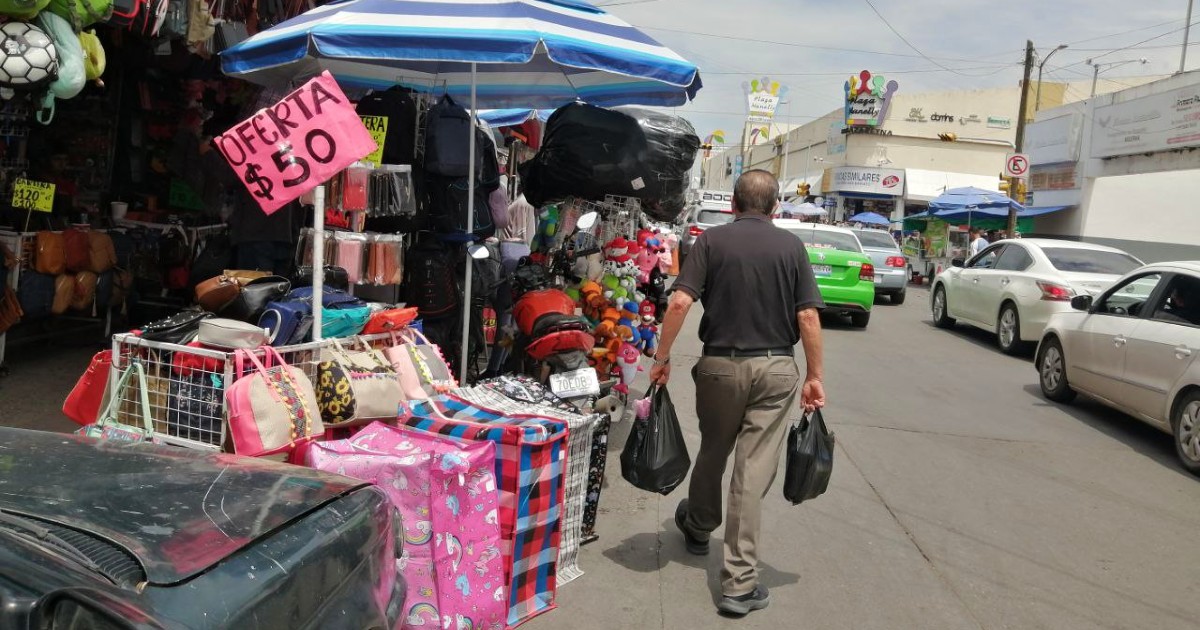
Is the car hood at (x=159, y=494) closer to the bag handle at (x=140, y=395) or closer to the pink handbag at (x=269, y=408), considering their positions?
the pink handbag at (x=269, y=408)

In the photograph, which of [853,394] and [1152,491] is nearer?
[1152,491]

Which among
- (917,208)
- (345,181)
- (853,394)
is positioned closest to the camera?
(345,181)

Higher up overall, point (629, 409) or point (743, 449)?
point (743, 449)

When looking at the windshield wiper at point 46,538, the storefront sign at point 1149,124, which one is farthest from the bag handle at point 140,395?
the storefront sign at point 1149,124

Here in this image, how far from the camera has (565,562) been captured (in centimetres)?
454

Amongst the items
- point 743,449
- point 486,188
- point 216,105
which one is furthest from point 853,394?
point 216,105

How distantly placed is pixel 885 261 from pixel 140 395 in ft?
54.6

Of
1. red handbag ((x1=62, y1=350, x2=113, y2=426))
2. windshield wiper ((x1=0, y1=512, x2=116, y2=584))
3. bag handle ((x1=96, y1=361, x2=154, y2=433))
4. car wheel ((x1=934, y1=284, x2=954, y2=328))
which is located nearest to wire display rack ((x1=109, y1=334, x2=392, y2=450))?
bag handle ((x1=96, y1=361, x2=154, y2=433))

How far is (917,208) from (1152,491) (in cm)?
4010

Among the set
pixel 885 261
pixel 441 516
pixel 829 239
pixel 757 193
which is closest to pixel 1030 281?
pixel 829 239

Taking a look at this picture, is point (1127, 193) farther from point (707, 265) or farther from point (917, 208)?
point (707, 265)

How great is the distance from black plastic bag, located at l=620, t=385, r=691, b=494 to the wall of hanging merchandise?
2225mm

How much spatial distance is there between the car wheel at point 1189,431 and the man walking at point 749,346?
4448 millimetres

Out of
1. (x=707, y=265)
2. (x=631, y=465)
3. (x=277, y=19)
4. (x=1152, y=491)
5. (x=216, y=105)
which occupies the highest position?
(x=277, y=19)
